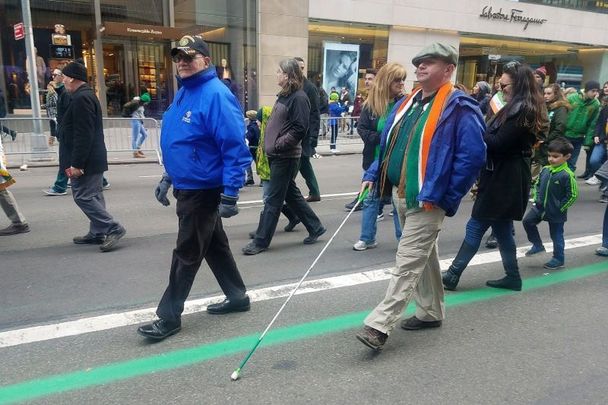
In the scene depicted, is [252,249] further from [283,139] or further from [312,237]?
[283,139]

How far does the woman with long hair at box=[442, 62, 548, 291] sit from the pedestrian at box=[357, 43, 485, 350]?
96 cm

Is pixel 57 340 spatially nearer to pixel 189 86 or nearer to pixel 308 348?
pixel 308 348

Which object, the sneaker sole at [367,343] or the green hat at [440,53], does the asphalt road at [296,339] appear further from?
the green hat at [440,53]

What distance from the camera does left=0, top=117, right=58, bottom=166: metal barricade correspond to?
11.9m

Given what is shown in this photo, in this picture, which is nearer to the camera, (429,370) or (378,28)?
(429,370)

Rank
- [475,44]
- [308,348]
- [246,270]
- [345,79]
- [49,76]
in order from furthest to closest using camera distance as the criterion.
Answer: [475,44]
[345,79]
[49,76]
[246,270]
[308,348]

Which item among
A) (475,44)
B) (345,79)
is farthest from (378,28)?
(475,44)

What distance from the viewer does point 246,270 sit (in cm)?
488

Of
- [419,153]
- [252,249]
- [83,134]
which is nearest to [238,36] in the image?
[83,134]

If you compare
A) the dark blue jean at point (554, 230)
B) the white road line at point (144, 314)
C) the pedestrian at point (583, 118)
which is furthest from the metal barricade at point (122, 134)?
the dark blue jean at point (554, 230)

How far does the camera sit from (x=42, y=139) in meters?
12.1

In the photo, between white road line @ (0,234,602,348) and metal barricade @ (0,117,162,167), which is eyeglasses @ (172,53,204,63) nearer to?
white road line @ (0,234,602,348)

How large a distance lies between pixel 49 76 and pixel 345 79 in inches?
478

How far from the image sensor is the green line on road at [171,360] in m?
2.91
